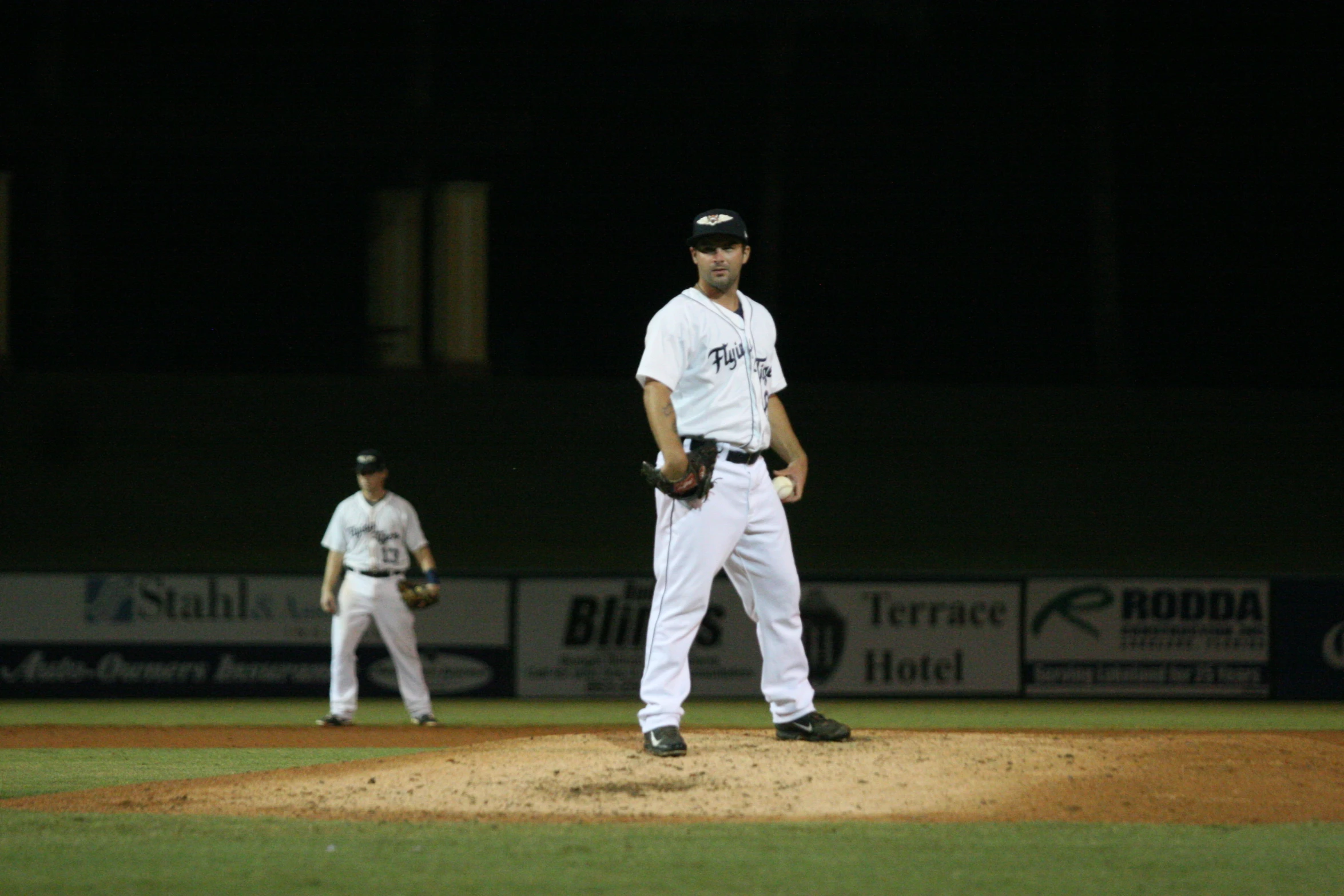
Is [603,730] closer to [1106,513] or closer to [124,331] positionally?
[1106,513]

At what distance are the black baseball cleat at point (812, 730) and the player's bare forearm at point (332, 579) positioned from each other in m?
6.01

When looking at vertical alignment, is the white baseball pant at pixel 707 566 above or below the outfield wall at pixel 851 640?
above

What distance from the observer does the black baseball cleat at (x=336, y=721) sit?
11211 millimetres

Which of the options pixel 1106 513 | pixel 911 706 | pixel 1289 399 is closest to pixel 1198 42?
pixel 1289 399

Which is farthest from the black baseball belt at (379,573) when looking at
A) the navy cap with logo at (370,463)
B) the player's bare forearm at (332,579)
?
the navy cap with logo at (370,463)

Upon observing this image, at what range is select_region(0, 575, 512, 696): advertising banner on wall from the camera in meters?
13.4

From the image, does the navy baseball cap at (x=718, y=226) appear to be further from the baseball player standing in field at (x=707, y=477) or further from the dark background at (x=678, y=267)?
the dark background at (x=678, y=267)

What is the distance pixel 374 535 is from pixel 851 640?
4.79 m

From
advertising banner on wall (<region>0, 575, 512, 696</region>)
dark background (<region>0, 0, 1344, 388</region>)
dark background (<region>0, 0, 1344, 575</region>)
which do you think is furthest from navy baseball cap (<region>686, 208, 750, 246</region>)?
dark background (<region>0, 0, 1344, 388</region>)

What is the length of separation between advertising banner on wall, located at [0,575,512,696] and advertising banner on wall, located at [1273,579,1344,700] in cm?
712

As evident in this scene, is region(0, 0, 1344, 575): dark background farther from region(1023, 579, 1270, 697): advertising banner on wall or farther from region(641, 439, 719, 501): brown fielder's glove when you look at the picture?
region(641, 439, 719, 501): brown fielder's glove

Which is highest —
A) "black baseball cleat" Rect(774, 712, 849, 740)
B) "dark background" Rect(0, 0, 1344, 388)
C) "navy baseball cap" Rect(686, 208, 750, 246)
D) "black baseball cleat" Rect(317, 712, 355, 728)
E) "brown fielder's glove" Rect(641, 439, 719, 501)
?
"dark background" Rect(0, 0, 1344, 388)

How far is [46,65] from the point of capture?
22.2m

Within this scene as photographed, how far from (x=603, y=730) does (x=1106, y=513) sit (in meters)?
10.4
